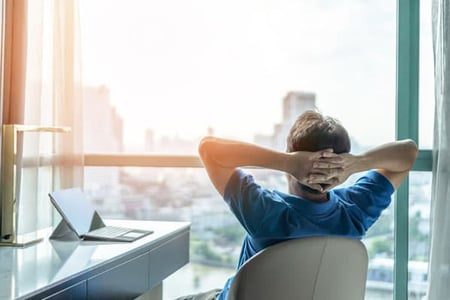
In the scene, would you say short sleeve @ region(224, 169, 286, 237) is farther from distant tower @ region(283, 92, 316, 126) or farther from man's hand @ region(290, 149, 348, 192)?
distant tower @ region(283, 92, 316, 126)

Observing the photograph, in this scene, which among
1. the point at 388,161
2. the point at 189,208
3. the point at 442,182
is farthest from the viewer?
the point at 189,208

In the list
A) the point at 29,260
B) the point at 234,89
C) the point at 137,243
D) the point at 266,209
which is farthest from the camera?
the point at 234,89

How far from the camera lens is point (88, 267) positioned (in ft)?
4.62

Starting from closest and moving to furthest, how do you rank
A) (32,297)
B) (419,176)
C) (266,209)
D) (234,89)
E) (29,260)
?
1. (32,297)
2. (266,209)
3. (29,260)
4. (419,176)
5. (234,89)

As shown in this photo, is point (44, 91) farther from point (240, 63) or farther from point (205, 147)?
point (205, 147)

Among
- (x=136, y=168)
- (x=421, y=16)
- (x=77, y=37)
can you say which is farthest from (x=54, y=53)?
(x=421, y=16)

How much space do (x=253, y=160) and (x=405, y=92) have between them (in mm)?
1290

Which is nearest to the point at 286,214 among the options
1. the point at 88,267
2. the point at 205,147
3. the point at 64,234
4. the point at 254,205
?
the point at 254,205

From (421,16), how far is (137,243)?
1686 mm

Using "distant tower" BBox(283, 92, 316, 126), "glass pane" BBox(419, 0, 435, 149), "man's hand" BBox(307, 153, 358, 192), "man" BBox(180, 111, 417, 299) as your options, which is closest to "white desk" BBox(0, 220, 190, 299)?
"man" BBox(180, 111, 417, 299)

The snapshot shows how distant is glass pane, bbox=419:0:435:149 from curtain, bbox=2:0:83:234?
1664mm

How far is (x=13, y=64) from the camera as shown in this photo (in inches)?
93.7

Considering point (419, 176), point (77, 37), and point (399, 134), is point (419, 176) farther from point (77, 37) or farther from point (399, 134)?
point (77, 37)

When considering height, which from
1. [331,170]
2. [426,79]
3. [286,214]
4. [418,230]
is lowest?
[418,230]
